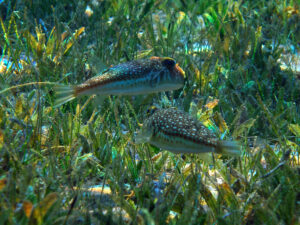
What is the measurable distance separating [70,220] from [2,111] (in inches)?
59.8

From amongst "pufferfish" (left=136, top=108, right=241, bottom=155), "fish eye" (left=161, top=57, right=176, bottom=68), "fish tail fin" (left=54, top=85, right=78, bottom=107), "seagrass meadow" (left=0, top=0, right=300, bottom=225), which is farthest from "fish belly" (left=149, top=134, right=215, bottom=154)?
"fish tail fin" (left=54, top=85, right=78, bottom=107)

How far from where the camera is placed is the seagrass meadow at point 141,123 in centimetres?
236

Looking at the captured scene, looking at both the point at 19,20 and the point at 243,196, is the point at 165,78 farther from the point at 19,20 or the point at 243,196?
the point at 19,20

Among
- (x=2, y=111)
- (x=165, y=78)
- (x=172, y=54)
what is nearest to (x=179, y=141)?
(x=165, y=78)

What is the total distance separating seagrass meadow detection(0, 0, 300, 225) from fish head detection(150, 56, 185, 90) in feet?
1.64

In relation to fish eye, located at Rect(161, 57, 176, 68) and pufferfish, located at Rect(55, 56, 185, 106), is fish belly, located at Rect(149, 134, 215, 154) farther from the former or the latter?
fish eye, located at Rect(161, 57, 176, 68)

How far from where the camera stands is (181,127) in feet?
8.14

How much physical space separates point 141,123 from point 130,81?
43.0 inches

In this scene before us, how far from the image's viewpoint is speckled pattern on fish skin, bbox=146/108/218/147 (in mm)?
2398

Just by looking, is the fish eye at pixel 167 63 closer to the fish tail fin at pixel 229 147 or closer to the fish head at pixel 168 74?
the fish head at pixel 168 74

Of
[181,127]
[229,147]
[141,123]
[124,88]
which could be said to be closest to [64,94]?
[124,88]

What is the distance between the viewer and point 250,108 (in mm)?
4211

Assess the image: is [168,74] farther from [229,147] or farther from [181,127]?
[229,147]

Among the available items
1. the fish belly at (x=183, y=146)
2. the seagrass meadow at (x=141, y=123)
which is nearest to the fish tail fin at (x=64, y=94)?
the seagrass meadow at (x=141, y=123)
